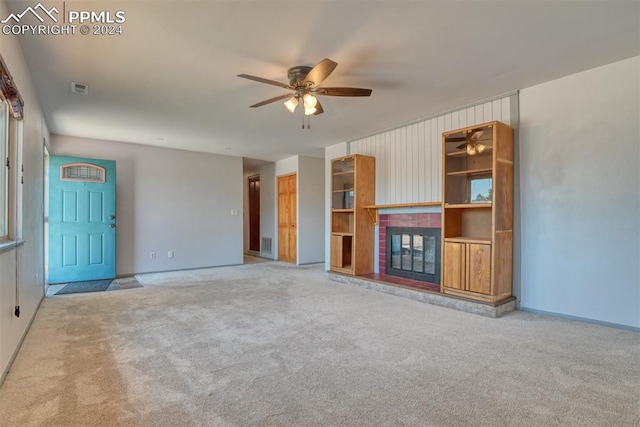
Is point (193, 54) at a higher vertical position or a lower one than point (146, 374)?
higher

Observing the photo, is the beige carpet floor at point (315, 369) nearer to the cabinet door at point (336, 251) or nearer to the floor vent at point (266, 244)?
the cabinet door at point (336, 251)

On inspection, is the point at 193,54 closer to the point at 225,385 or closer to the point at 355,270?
the point at 225,385

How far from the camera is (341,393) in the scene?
1.85 m

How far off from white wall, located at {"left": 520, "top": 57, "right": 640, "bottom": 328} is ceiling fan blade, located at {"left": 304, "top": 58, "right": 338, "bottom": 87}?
95.1 inches

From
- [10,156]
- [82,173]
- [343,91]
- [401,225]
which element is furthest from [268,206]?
[10,156]

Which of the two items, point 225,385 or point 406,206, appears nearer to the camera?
point 225,385

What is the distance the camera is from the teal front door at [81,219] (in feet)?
16.1

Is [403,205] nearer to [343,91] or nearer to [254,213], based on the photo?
[343,91]

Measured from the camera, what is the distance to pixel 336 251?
18.1 ft

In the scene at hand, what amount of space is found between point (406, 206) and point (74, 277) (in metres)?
5.25

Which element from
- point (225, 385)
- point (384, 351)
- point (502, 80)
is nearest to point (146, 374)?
point (225, 385)

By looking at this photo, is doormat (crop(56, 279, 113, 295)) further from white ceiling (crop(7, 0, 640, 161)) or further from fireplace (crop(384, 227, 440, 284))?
fireplace (crop(384, 227, 440, 284))

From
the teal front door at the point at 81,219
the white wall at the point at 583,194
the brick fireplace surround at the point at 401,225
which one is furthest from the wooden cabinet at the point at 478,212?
the teal front door at the point at 81,219

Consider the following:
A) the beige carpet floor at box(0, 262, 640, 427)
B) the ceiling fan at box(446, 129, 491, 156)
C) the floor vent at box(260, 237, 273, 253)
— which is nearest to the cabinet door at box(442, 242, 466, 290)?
the beige carpet floor at box(0, 262, 640, 427)
